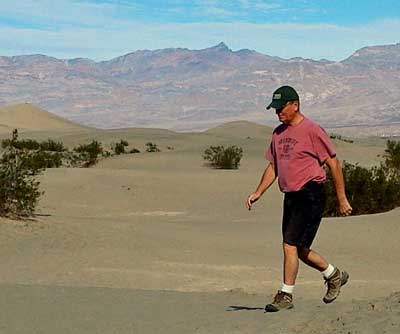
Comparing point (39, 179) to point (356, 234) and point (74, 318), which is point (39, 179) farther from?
point (74, 318)

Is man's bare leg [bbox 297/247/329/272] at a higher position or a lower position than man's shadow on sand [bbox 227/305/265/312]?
higher

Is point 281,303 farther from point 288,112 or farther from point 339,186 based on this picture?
point 288,112

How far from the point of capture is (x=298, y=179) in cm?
764

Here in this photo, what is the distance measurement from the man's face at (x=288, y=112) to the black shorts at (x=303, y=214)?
62 centimetres

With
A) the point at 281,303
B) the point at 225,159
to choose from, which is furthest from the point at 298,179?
the point at 225,159

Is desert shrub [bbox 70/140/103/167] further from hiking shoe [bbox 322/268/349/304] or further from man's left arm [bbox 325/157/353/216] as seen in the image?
man's left arm [bbox 325/157/353/216]

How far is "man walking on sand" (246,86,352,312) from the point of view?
7629mm

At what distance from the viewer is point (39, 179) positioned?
24.0m

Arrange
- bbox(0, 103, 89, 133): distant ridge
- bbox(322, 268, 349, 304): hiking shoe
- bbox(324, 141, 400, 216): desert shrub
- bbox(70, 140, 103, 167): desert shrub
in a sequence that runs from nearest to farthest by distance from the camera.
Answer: bbox(322, 268, 349, 304): hiking shoe → bbox(324, 141, 400, 216): desert shrub → bbox(70, 140, 103, 167): desert shrub → bbox(0, 103, 89, 133): distant ridge

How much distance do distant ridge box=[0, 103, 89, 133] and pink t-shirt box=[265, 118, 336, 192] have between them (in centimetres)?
7562

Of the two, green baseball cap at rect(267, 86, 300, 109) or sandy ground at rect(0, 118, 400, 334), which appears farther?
green baseball cap at rect(267, 86, 300, 109)

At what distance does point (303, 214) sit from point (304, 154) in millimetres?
546

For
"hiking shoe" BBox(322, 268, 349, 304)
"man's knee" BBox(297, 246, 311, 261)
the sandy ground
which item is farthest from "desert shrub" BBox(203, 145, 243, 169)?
→ "man's knee" BBox(297, 246, 311, 261)

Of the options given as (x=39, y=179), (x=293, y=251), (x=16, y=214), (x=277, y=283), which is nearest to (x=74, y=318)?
(x=293, y=251)
